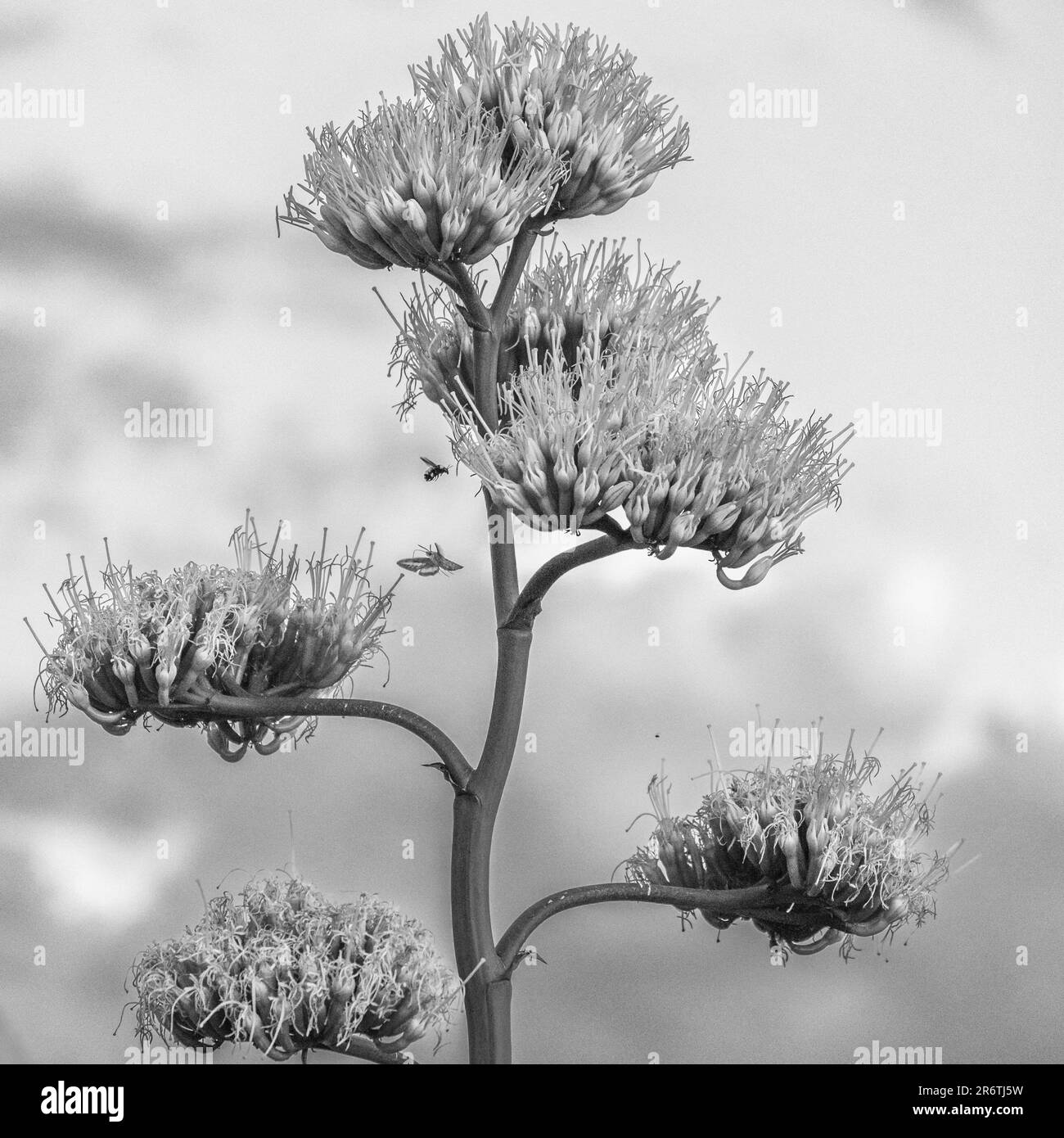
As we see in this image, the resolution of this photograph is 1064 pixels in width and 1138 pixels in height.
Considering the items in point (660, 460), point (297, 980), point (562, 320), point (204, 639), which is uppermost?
point (562, 320)

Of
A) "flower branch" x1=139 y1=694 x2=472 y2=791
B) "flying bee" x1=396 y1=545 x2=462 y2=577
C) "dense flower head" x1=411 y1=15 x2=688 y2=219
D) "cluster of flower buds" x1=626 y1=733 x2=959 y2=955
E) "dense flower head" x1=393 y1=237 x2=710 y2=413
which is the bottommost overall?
"cluster of flower buds" x1=626 y1=733 x2=959 y2=955

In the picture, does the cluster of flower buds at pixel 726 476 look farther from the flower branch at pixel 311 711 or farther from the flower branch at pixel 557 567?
the flower branch at pixel 311 711

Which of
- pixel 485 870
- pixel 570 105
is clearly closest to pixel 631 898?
pixel 485 870

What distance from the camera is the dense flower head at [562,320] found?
2365mm

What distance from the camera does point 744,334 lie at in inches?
143

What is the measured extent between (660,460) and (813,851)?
0.70m

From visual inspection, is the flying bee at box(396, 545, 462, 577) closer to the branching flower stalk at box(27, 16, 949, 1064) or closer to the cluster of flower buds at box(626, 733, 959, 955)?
the branching flower stalk at box(27, 16, 949, 1064)

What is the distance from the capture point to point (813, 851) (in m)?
2.27

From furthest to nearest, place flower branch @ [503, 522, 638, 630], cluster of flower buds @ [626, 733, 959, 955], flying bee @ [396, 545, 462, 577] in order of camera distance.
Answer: flying bee @ [396, 545, 462, 577] → cluster of flower buds @ [626, 733, 959, 955] → flower branch @ [503, 522, 638, 630]

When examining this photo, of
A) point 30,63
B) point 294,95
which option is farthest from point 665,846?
point 30,63

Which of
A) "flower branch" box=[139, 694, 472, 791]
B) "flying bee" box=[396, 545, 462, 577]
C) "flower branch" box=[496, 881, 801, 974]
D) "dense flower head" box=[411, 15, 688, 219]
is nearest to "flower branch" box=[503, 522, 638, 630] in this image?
"flower branch" box=[139, 694, 472, 791]

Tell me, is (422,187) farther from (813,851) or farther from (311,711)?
(813,851)

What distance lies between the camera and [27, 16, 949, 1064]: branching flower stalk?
2082mm

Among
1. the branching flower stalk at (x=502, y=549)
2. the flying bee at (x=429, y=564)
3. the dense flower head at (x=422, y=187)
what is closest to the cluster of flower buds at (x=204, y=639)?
the branching flower stalk at (x=502, y=549)
